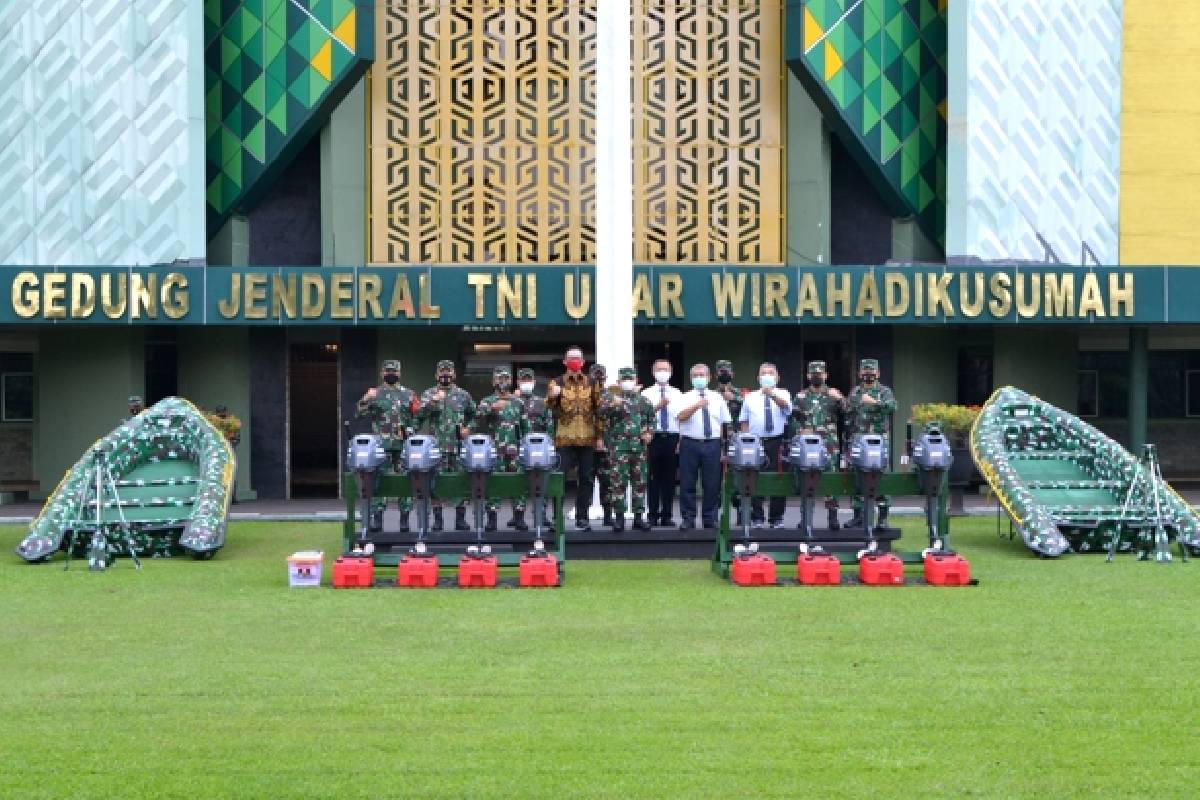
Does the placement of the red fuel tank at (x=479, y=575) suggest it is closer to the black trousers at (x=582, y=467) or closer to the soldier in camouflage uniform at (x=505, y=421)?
the black trousers at (x=582, y=467)

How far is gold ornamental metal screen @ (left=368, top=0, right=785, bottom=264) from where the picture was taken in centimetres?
2816

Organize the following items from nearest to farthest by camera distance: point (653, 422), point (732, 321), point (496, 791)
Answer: point (496, 791) < point (653, 422) < point (732, 321)

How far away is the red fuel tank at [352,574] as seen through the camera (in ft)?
51.0

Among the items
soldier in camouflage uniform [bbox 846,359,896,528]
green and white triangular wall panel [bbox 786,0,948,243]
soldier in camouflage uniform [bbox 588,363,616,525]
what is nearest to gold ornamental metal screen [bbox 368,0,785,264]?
green and white triangular wall panel [bbox 786,0,948,243]

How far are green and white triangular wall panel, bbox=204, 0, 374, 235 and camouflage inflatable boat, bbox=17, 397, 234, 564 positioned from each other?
8.04 metres

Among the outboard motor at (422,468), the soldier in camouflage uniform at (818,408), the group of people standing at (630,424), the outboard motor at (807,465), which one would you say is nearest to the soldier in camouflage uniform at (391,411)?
the group of people standing at (630,424)

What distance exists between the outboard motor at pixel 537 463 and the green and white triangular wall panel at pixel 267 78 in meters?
12.7

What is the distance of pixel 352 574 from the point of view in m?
15.5

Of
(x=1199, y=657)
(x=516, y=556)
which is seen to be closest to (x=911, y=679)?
(x=1199, y=657)

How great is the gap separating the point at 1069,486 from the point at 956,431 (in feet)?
17.8

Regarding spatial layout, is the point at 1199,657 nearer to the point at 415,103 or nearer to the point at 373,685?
the point at 373,685

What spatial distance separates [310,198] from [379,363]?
3132 millimetres

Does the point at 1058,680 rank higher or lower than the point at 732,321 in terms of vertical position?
lower

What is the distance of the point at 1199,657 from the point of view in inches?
440
